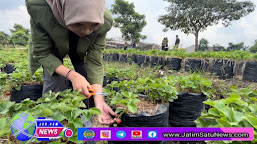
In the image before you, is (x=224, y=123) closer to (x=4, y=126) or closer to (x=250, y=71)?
(x=4, y=126)

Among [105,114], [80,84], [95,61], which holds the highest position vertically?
[95,61]

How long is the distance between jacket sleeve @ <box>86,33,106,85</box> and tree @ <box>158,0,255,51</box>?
54.3 feet

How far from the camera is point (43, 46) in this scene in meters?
1.46

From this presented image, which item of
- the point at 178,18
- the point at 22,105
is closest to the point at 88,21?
the point at 22,105

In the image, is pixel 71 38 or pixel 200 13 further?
pixel 200 13

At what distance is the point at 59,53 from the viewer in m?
1.69

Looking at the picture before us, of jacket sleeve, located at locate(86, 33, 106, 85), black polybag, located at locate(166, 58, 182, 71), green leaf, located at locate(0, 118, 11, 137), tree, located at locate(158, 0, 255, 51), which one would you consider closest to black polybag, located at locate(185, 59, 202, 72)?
black polybag, located at locate(166, 58, 182, 71)

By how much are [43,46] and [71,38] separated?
280mm

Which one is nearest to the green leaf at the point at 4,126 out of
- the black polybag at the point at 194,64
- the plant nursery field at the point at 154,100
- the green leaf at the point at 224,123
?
the plant nursery field at the point at 154,100

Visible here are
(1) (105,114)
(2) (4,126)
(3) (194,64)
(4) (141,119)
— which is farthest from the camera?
(3) (194,64)

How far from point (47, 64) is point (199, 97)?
1734mm

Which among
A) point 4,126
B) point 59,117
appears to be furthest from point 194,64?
point 4,126

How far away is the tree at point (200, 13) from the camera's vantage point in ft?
51.4

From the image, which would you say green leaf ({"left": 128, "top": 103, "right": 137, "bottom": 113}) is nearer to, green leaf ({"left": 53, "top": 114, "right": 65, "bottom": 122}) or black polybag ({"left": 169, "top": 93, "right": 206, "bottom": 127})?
green leaf ({"left": 53, "top": 114, "right": 65, "bottom": 122})
